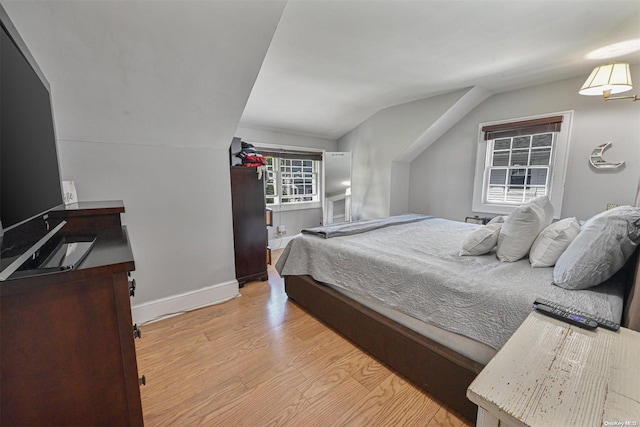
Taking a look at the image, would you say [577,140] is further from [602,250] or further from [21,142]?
[21,142]

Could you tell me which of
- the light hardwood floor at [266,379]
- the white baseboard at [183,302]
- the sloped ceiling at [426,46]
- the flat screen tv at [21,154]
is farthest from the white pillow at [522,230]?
the white baseboard at [183,302]

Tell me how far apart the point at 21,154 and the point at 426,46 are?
2680 mm

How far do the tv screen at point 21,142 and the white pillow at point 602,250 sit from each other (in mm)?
2091

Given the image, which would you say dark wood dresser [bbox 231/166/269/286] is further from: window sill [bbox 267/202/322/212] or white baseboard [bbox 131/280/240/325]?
window sill [bbox 267/202/322/212]

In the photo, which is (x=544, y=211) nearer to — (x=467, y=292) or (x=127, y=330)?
(x=467, y=292)

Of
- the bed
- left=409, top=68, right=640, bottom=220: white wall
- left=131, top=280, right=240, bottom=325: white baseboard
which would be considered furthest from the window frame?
the bed

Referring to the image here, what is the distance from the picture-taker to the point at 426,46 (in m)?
2.25

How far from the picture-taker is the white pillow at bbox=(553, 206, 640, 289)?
1.11 meters

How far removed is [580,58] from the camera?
8.09 ft

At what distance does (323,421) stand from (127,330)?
1.05 metres

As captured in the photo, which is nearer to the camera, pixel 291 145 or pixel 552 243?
pixel 552 243

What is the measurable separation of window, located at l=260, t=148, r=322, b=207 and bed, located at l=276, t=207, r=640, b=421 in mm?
2388

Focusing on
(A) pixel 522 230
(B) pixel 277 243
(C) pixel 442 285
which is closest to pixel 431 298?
(C) pixel 442 285

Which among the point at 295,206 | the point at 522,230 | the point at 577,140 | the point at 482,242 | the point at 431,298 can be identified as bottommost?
the point at 431,298
